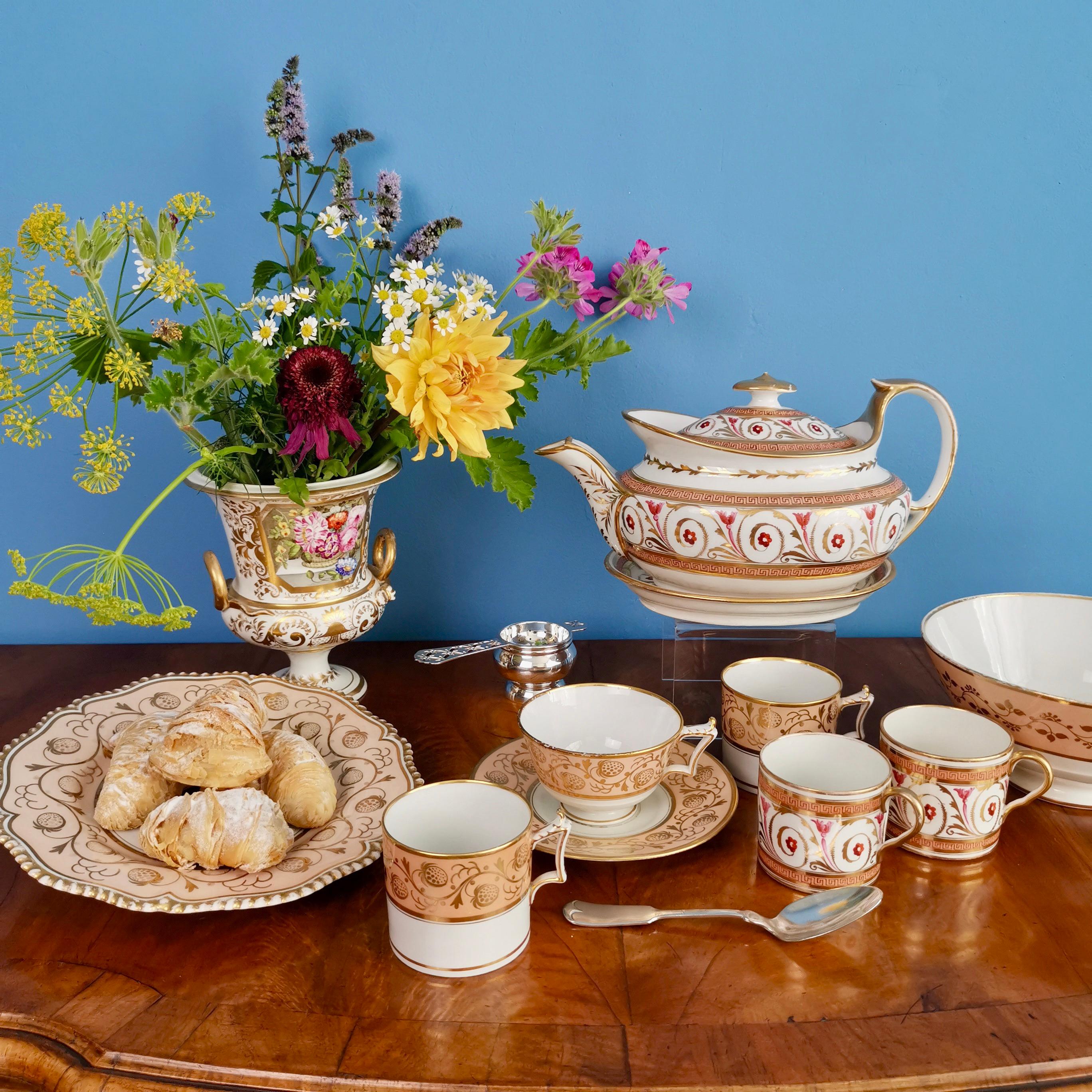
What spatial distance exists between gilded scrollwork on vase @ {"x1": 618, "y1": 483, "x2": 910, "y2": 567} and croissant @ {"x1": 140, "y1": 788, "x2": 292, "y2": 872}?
412 mm

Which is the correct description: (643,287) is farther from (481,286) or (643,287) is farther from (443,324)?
(443,324)

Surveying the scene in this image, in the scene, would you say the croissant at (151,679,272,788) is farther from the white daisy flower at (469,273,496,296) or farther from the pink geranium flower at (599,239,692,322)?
the pink geranium flower at (599,239,692,322)

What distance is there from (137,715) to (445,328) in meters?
0.45

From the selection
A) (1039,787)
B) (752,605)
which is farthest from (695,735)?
(1039,787)

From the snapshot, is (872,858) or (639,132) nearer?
(872,858)

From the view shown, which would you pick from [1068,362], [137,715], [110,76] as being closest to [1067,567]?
[1068,362]

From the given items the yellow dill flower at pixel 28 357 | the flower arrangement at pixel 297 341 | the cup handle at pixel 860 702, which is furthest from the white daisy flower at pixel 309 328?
the cup handle at pixel 860 702

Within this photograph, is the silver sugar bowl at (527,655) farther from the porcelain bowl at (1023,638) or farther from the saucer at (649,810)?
the porcelain bowl at (1023,638)

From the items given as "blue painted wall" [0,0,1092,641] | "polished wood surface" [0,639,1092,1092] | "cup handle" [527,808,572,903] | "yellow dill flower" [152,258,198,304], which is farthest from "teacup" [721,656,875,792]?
"yellow dill flower" [152,258,198,304]

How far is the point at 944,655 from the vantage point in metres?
0.81

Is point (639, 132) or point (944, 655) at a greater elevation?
point (639, 132)

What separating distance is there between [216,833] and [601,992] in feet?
0.92

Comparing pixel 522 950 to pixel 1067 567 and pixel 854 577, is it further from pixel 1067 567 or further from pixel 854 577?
pixel 1067 567

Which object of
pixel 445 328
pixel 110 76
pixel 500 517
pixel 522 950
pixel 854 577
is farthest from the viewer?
pixel 500 517
